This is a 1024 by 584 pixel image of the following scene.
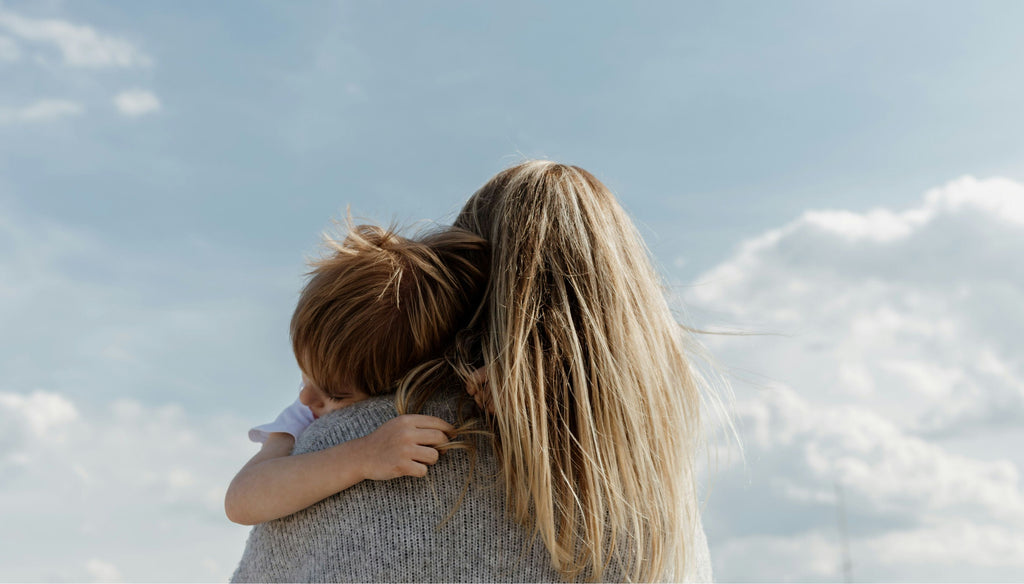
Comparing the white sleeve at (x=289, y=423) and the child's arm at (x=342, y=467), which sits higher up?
the white sleeve at (x=289, y=423)

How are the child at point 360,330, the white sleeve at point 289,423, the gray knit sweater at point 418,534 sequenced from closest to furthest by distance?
the gray knit sweater at point 418,534, the child at point 360,330, the white sleeve at point 289,423

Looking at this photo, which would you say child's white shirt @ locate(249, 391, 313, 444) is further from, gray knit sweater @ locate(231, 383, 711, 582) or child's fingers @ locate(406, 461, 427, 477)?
child's fingers @ locate(406, 461, 427, 477)

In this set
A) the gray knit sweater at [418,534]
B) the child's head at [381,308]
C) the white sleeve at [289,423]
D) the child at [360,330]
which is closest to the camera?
the gray knit sweater at [418,534]

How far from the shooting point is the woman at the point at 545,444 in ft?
7.22

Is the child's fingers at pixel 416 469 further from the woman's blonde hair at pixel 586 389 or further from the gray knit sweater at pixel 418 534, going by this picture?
the woman's blonde hair at pixel 586 389

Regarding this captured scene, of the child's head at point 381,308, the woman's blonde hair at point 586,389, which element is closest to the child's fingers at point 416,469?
the woman's blonde hair at point 586,389

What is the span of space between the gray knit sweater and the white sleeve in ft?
1.73

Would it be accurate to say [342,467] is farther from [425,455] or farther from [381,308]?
[381,308]

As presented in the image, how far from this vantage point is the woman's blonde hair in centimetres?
224

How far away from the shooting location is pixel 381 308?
2475 millimetres

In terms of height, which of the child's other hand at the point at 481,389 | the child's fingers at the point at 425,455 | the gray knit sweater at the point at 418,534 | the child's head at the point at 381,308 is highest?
the child's head at the point at 381,308

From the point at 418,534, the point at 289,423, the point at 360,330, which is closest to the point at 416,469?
the point at 418,534

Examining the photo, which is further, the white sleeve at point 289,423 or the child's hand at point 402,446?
the white sleeve at point 289,423

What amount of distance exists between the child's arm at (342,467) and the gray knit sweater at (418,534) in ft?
0.18
